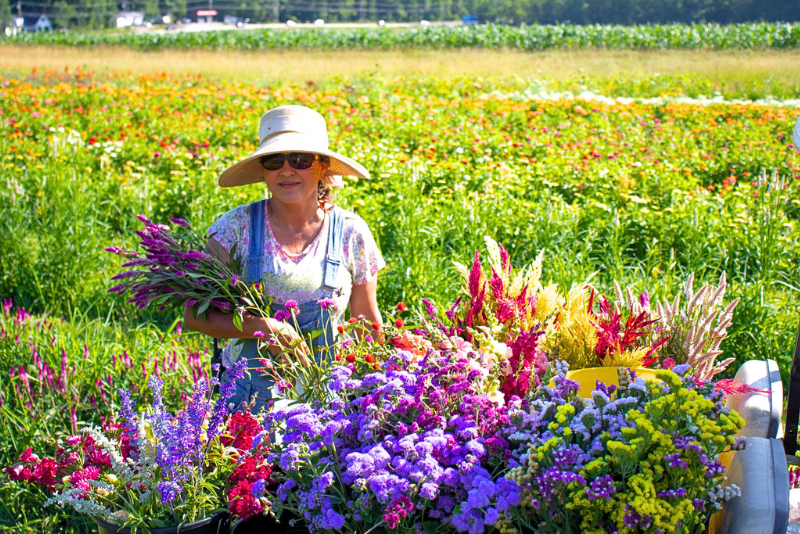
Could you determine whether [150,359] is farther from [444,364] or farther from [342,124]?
[342,124]

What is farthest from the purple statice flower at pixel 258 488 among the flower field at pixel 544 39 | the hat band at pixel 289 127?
the flower field at pixel 544 39

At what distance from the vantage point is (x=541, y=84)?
14.7 meters

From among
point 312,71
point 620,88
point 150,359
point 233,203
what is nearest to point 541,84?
point 620,88

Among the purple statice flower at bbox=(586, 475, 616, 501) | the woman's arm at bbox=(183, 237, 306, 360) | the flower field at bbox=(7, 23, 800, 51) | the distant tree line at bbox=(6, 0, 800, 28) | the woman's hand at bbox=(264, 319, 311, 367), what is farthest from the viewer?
the distant tree line at bbox=(6, 0, 800, 28)

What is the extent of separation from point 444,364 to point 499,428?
20cm

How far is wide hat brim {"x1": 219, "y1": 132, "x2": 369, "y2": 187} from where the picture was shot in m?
2.57

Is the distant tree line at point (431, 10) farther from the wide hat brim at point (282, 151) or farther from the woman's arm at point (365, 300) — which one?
the woman's arm at point (365, 300)

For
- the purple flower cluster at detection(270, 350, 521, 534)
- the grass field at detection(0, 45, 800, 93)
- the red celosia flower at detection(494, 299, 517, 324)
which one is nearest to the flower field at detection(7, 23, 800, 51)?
the grass field at detection(0, 45, 800, 93)

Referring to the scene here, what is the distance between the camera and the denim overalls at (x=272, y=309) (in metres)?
2.65

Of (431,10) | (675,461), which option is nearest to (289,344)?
(675,461)

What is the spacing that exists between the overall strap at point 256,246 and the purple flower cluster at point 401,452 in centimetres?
106

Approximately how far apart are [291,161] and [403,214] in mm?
2325

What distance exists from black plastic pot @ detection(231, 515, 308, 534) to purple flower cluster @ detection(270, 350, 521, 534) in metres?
0.10

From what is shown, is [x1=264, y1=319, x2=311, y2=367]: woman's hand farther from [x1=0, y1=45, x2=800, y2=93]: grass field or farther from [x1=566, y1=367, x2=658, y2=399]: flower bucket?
[x1=0, y1=45, x2=800, y2=93]: grass field
